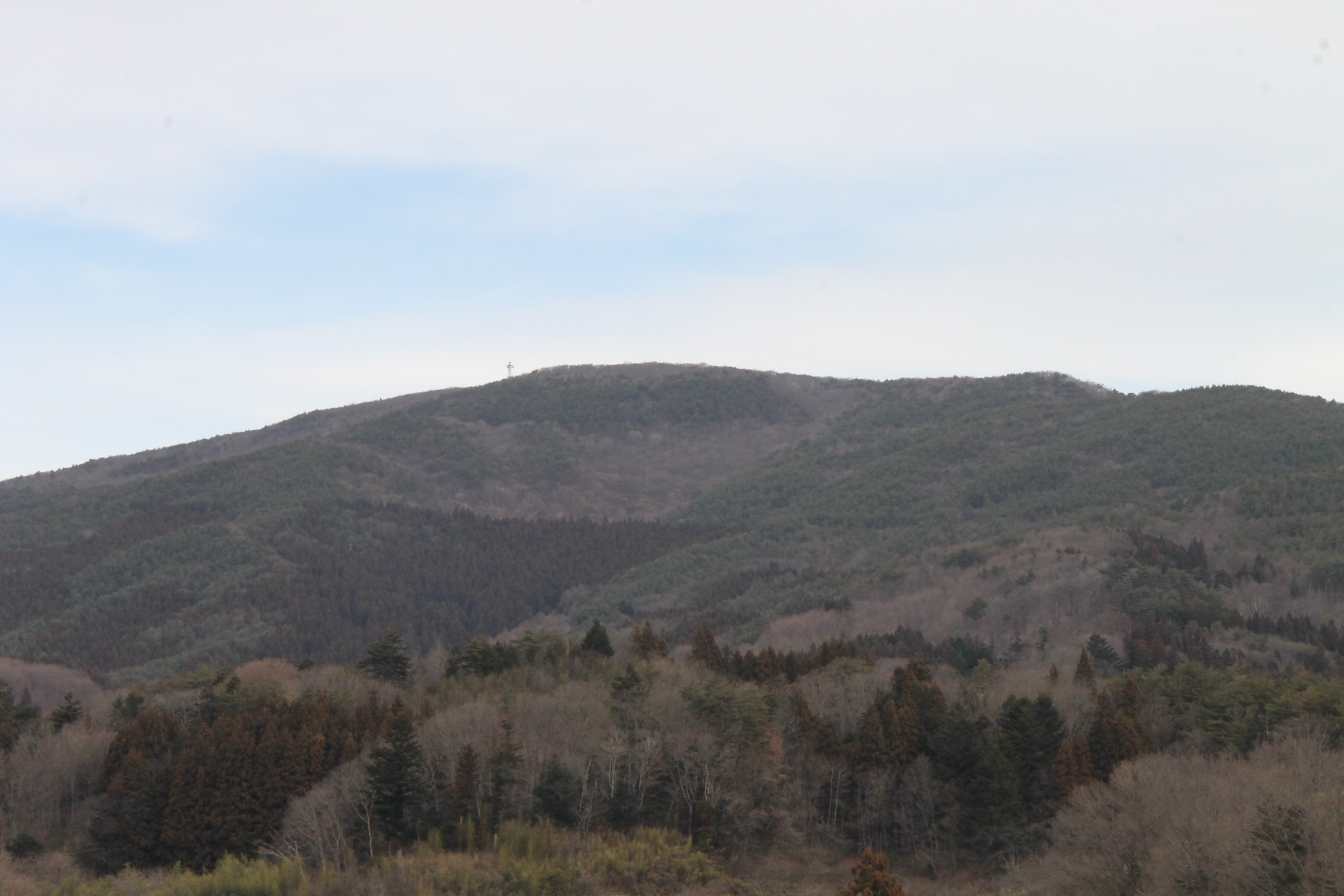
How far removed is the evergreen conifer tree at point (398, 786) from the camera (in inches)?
2044

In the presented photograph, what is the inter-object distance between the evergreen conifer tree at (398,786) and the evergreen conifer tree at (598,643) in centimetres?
2427

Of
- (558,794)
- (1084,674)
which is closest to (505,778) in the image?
(558,794)

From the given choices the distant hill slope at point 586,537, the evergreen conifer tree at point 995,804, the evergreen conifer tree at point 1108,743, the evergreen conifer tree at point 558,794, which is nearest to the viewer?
the evergreen conifer tree at point 558,794

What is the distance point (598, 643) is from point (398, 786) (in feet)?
85.8

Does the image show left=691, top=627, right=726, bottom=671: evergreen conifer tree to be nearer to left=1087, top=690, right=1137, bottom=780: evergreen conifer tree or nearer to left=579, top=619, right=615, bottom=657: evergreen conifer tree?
left=579, top=619, right=615, bottom=657: evergreen conifer tree

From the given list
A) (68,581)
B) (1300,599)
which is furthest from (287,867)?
(68,581)

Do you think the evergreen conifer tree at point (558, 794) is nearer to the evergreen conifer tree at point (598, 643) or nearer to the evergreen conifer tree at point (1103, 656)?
the evergreen conifer tree at point (598, 643)

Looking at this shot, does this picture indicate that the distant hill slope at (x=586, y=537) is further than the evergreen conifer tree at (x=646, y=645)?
Yes

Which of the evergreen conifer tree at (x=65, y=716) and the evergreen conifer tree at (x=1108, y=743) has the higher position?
the evergreen conifer tree at (x=65, y=716)

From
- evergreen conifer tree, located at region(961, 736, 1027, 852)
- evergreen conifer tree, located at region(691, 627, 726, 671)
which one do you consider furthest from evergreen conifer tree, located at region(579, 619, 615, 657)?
evergreen conifer tree, located at region(961, 736, 1027, 852)

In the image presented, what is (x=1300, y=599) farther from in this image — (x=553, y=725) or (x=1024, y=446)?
(x=1024, y=446)

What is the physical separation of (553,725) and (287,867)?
17.5m

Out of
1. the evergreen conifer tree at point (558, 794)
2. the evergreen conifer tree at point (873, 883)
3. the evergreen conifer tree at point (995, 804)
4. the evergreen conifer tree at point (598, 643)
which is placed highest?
the evergreen conifer tree at point (598, 643)

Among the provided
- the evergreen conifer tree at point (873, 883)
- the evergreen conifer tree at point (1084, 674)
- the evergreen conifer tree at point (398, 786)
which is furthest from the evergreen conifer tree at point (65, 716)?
the evergreen conifer tree at point (1084, 674)
